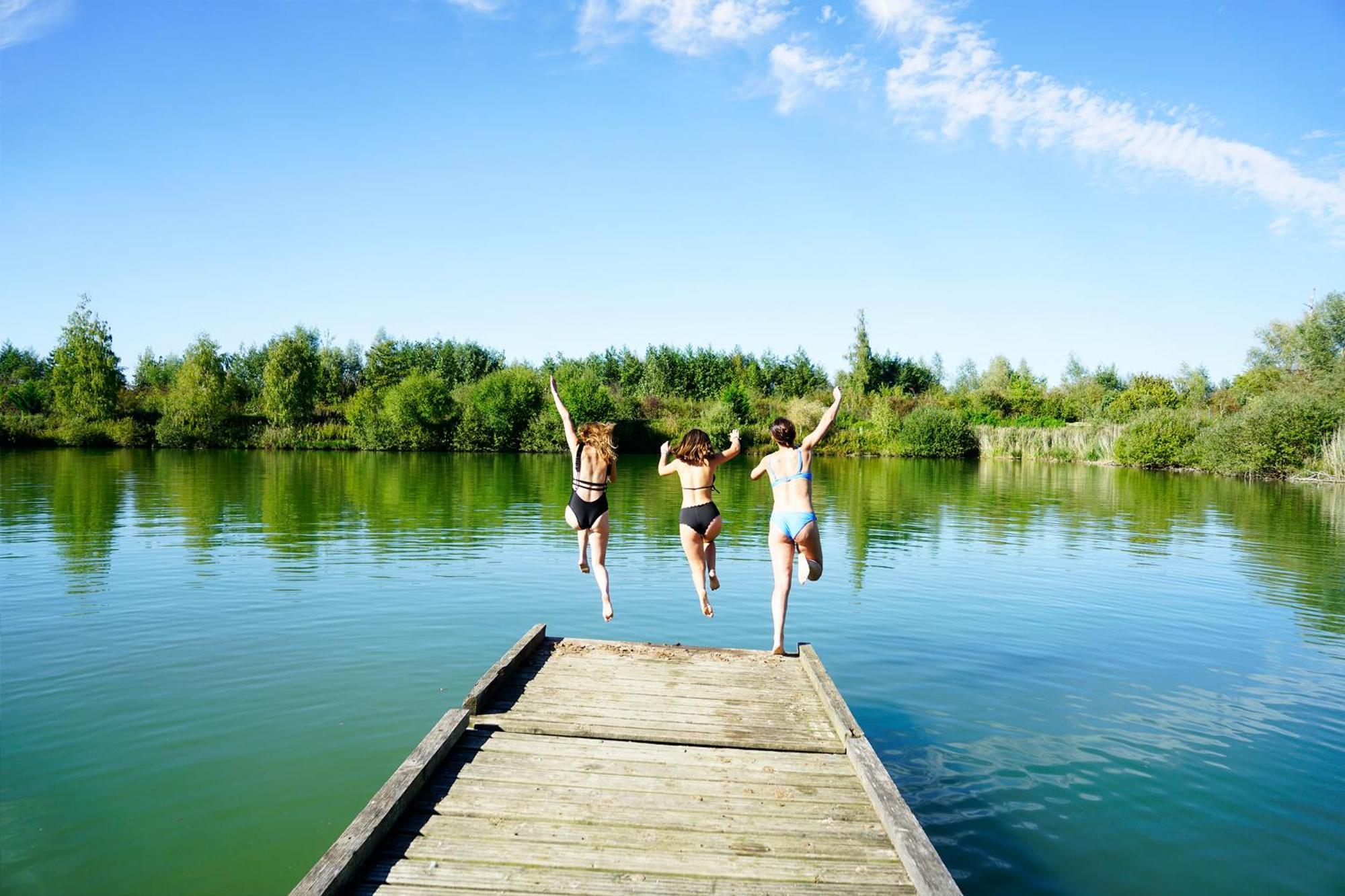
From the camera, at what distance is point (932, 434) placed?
64000 millimetres

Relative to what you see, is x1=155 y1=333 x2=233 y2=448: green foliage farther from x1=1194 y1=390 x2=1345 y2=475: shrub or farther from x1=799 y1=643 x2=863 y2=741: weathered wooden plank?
x1=1194 y1=390 x2=1345 y2=475: shrub

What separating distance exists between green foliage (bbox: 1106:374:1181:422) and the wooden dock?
61775mm

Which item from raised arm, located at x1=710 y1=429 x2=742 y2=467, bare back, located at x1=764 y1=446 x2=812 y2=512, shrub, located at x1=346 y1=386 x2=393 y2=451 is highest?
shrub, located at x1=346 y1=386 x2=393 y2=451

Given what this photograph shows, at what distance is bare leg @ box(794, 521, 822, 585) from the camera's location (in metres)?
8.19

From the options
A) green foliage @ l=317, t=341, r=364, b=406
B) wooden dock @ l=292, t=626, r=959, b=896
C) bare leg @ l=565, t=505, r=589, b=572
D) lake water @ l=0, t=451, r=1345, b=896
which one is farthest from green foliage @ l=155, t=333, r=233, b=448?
wooden dock @ l=292, t=626, r=959, b=896

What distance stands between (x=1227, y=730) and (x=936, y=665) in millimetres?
3179

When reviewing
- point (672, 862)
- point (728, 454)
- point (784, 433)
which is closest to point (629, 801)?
point (672, 862)

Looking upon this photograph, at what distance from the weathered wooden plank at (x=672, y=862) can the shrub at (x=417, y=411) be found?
59805 millimetres

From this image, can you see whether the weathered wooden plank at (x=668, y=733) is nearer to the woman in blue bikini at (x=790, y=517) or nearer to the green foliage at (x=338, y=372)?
the woman in blue bikini at (x=790, y=517)

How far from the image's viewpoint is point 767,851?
4777 millimetres

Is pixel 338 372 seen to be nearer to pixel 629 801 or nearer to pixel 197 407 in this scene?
pixel 197 407

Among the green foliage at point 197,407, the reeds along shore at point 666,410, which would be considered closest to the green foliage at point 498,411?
the reeds along shore at point 666,410

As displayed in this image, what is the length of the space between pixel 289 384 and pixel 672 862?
6423cm

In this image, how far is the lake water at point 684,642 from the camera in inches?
253
